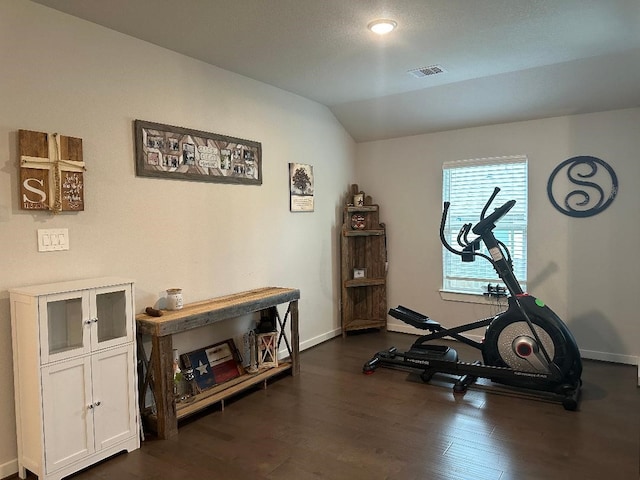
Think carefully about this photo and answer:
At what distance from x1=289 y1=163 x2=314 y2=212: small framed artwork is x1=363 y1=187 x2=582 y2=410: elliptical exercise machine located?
1.73 metres

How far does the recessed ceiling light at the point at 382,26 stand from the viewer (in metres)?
2.94

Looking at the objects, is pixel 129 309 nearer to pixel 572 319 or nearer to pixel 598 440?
pixel 598 440

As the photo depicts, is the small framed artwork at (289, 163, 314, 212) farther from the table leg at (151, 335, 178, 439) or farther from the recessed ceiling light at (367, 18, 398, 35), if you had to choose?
the table leg at (151, 335, 178, 439)

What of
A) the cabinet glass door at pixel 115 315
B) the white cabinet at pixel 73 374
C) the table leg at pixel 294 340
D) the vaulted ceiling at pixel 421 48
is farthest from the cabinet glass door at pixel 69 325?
the table leg at pixel 294 340

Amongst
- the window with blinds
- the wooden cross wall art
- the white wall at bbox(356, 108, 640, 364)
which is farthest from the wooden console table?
the window with blinds

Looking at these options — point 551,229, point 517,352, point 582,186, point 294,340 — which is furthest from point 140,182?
point 582,186

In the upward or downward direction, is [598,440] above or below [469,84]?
below

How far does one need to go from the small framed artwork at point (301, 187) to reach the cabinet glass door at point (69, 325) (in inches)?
95.4

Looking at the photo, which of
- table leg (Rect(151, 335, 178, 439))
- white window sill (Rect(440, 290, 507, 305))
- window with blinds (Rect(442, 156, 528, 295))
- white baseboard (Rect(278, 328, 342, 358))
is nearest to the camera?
table leg (Rect(151, 335, 178, 439))

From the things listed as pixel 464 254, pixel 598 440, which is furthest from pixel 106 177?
pixel 598 440

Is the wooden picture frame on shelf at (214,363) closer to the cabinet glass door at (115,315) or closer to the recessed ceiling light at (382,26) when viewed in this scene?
the cabinet glass door at (115,315)

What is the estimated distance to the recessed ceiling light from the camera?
2.94 metres

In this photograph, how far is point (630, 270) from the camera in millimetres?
4230

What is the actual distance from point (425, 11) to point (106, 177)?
2295mm
